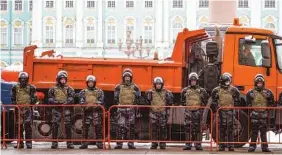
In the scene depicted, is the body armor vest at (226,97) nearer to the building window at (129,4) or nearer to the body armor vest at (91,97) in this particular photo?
the body armor vest at (91,97)

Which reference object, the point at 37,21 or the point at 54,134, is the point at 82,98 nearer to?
the point at 54,134

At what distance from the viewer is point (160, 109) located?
15914 mm

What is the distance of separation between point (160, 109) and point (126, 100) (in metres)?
0.76

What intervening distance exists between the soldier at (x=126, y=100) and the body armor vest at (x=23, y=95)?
1.91 metres

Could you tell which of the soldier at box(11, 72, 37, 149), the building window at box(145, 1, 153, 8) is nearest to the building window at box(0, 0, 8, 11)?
the building window at box(145, 1, 153, 8)

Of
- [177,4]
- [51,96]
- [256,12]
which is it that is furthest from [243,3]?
[51,96]

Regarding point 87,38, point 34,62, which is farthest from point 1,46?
point 34,62

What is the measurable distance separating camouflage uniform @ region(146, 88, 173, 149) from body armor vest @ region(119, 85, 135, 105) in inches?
14.1

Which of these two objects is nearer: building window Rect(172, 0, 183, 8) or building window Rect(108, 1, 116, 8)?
building window Rect(172, 0, 183, 8)

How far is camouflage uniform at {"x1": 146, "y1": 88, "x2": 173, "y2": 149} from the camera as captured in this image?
15.9m

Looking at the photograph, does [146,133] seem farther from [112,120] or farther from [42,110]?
[42,110]

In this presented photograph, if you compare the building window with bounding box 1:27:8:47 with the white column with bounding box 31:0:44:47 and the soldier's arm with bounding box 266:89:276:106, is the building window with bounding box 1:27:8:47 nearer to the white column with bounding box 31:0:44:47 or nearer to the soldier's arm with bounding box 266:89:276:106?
the white column with bounding box 31:0:44:47

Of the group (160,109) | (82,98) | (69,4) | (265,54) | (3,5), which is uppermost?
(3,5)

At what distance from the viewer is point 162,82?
15.9 metres
